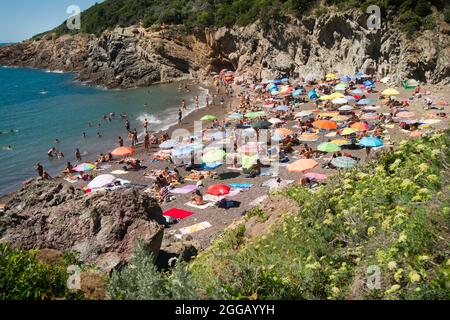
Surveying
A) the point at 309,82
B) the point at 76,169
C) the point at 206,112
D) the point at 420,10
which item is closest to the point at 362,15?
the point at 420,10

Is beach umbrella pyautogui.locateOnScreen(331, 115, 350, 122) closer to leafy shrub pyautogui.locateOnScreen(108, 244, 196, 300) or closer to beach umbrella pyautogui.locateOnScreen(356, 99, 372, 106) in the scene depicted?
beach umbrella pyautogui.locateOnScreen(356, 99, 372, 106)

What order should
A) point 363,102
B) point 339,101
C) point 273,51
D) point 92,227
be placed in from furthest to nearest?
point 273,51 < point 363,102 < point 339,101 < point 92,227

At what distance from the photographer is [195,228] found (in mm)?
14711

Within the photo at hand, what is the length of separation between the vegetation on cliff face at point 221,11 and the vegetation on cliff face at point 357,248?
108ft

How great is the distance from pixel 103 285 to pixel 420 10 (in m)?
39.2

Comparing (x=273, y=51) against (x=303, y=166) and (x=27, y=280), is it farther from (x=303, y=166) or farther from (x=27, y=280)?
(x=27, y=280)

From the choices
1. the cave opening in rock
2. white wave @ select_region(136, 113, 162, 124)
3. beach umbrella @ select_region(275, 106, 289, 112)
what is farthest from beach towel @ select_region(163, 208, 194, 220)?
the cave opening in rock

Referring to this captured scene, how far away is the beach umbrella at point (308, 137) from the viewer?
23.6 metres

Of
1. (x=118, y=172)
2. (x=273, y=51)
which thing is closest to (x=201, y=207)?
(x=118, y=172)

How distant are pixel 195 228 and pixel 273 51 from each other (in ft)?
129

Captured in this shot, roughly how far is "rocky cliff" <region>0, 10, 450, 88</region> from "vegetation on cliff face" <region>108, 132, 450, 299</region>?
29831 mm

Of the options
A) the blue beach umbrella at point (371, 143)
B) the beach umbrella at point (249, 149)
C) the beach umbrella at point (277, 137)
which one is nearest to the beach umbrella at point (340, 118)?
the beach umbrella at point (277, 137)

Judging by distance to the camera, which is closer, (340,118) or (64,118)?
(340,118)
